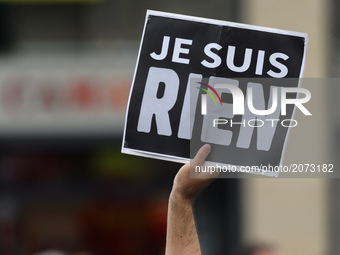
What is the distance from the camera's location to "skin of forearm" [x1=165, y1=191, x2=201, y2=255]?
9.21 ft

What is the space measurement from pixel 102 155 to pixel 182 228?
600 cm

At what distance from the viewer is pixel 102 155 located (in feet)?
28.8

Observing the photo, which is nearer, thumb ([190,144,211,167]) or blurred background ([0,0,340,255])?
thumb ([190,144,211,167])

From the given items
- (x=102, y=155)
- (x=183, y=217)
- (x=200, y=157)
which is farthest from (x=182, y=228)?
(x=102, y=155)

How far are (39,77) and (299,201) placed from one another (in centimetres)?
311

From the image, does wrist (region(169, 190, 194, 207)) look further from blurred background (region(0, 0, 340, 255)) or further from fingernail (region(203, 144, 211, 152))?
blurred background (region(0, 0, 340, 255))

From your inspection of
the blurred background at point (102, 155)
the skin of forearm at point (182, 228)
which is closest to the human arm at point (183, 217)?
the skin of forearm at point (182, 228)

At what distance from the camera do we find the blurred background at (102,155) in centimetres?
848

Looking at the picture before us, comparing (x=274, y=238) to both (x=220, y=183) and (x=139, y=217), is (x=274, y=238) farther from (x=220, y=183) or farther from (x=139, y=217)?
(x=139, y=217)

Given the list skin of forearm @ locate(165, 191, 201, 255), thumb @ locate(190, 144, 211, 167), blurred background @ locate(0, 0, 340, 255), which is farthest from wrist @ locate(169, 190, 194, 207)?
blurred background @ locate(0, 0, 340, 255)

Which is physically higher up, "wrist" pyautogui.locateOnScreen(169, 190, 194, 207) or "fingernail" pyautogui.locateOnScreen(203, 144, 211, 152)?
"fingernail" pyautogui.locateOnScreen(203, 144, 211, 152)

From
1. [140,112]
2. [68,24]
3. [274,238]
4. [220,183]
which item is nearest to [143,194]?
[220,183]

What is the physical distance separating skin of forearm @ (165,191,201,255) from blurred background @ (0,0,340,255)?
18.8ft

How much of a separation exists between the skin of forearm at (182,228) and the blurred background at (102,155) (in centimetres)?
573
